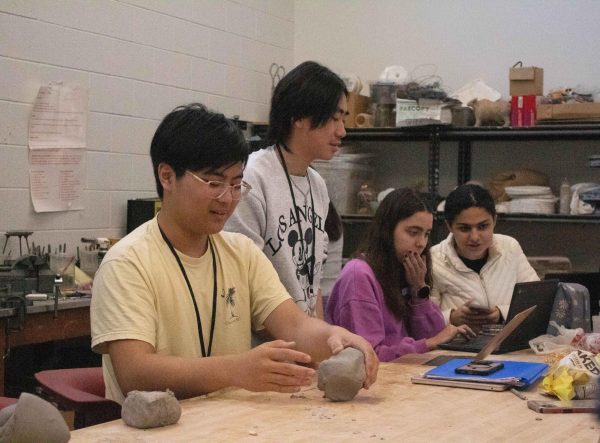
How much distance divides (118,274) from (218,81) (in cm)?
341

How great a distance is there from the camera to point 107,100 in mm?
4484

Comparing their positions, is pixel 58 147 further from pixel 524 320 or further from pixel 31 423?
pixel 31 423

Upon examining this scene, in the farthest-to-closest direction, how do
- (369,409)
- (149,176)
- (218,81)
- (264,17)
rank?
(264,17) < (218,81) < (149,176) < (369,409)

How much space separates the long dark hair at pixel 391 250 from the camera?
302cm

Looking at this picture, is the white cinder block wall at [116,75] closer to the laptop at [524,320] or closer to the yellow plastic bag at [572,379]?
the laptop at [524,320]

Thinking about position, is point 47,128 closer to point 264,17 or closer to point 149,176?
point 149,176

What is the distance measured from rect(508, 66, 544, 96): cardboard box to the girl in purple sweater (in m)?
2.16

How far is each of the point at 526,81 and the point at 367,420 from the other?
3550mm

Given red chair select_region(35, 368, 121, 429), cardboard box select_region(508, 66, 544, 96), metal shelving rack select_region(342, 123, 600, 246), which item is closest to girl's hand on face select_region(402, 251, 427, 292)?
red chair select_region(35, 368, 121, 429)

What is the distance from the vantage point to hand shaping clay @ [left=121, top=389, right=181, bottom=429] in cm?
174

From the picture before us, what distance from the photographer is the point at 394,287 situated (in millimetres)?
3012

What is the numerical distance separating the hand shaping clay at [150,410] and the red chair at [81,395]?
259 millimetres

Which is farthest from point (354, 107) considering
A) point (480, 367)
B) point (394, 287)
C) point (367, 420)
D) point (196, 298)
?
point (367, 420)

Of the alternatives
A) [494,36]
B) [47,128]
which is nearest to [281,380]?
[47,128]
